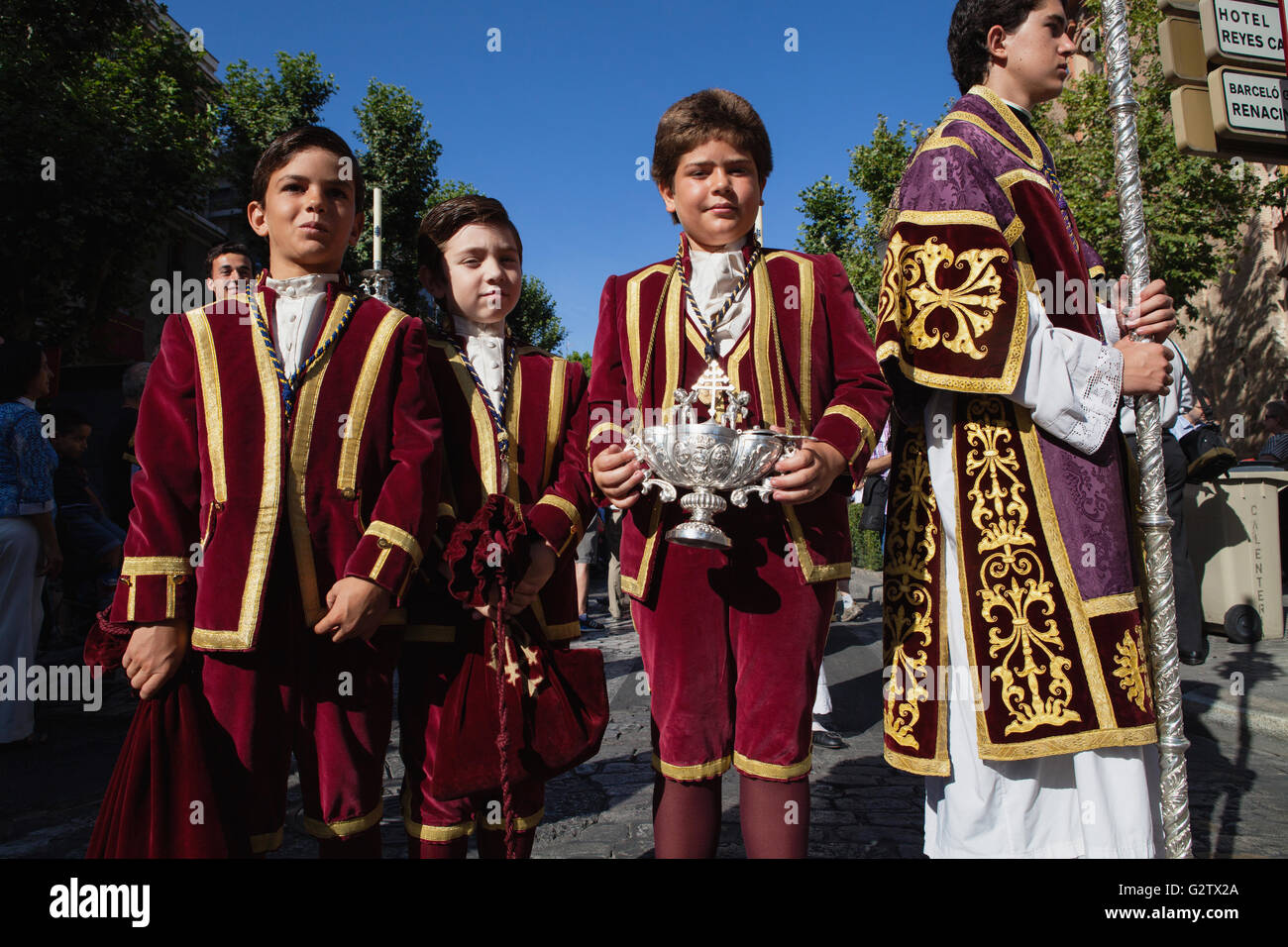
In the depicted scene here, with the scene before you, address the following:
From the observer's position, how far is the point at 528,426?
2621 millimetres

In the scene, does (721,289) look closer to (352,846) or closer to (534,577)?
(534,577)

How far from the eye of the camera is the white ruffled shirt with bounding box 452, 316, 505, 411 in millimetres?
2631

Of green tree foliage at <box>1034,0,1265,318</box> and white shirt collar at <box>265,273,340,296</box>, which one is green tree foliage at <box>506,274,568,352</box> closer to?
green tree foliage at <box>1034,0,1265,318</box>

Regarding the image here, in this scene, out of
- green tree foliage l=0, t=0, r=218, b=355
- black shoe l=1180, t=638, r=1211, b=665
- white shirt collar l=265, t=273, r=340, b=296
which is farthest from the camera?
green tree foliage l=0, t=0, r=218, b=355

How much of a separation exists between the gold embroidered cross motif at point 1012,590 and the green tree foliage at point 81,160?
1380 centimetres

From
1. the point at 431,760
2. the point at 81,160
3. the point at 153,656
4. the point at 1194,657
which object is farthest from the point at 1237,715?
the point at 81,160

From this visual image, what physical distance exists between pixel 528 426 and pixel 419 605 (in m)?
0.58

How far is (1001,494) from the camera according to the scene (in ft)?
7.16

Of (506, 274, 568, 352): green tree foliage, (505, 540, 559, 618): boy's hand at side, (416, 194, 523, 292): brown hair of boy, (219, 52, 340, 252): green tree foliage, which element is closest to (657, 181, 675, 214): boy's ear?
(416, 194, 523, 292): brown hair of boy

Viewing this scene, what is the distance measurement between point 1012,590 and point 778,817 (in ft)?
2.50

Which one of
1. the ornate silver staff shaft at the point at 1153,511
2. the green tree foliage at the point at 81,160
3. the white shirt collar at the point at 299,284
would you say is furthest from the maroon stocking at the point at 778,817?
the green tree foliage at the point at 81,160

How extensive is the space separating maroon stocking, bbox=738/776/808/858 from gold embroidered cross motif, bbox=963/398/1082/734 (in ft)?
1.67

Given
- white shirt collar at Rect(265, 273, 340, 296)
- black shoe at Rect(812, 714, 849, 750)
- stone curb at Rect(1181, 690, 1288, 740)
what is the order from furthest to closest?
stone curb at Rect(1181, 690, 1288, 740) < black shoe at Rect(812, 714, 849, 750) < white shirt collar at Rect(265, 273, 340, 296)
